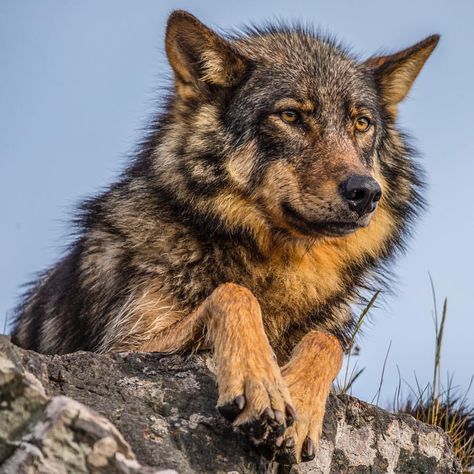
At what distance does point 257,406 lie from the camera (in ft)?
11.6

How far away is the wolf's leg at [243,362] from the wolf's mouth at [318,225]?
0.78m

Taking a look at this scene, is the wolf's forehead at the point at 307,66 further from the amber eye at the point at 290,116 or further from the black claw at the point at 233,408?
the black claw at the point at 233,408

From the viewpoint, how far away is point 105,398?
3641mm

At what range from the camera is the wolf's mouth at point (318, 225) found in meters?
4.72

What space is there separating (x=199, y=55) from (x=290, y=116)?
0.69m

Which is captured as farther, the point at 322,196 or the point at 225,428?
the point at 322,196

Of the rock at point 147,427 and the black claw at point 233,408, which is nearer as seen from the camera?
the rock at point 147,427

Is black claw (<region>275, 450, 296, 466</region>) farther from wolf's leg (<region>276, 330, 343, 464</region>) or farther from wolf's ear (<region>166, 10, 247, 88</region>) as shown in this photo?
wolf's ear (<region>166, 10, 247, 88</region>)

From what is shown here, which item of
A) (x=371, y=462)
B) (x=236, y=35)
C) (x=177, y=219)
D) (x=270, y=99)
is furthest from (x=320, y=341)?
(x=236, y=35)

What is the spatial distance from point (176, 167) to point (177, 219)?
33 centimetres

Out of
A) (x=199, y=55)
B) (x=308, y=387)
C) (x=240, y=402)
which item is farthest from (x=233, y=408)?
(x=199, y=55)

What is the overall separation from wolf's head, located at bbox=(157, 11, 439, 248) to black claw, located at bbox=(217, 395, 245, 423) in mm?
1493

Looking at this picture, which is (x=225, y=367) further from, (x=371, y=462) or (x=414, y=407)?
(x=414, y=407)

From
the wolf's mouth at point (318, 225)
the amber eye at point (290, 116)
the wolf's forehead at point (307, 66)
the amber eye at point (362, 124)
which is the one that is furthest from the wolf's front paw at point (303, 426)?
the wolf's forehead at point (307, 66)
